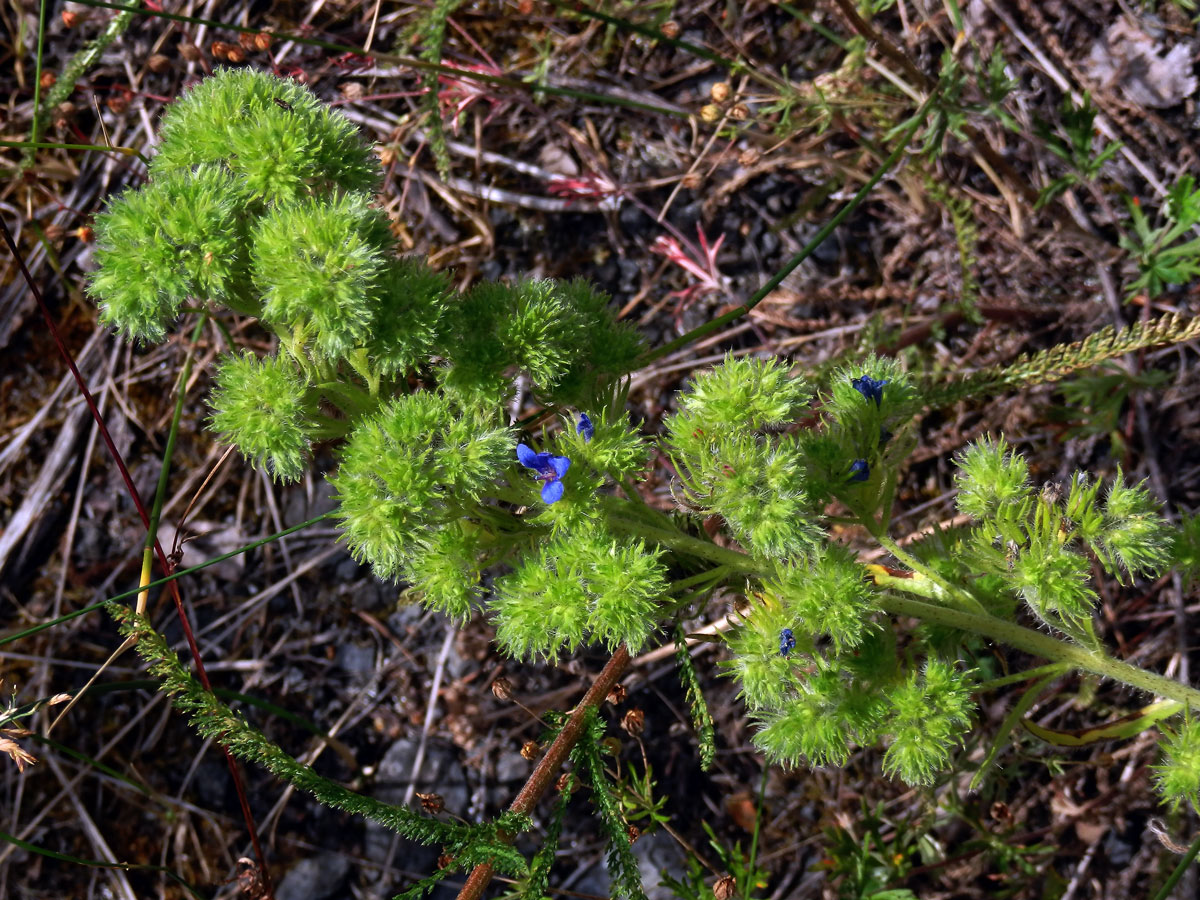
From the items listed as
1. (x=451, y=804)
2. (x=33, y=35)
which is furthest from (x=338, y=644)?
(x=33, y=35)

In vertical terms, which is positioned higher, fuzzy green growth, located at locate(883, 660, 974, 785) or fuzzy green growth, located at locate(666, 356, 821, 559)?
fuzzy green growth, located at locate(666, 356, 821, 559)

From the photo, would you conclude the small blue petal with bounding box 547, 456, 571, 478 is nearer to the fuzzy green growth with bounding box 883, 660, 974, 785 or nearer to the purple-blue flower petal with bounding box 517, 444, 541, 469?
the purple-blue flower petal with bounding box 517, 444, 541, 469

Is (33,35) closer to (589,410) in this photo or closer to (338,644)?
(338,644)

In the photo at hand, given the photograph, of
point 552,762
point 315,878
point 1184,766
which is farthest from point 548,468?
point 315,878

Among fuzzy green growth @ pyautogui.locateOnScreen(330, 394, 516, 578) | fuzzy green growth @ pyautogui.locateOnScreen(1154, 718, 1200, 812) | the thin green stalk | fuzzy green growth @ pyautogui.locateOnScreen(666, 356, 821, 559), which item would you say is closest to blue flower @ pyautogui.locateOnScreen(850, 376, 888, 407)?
fuzzy green growth @ pyautogui.locateOnScreen(666, 356, 821, 559)

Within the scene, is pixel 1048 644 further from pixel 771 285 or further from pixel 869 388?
pixel 771 285

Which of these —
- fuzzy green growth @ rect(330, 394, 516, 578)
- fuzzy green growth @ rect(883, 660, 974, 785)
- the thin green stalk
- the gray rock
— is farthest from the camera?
the gray rock
